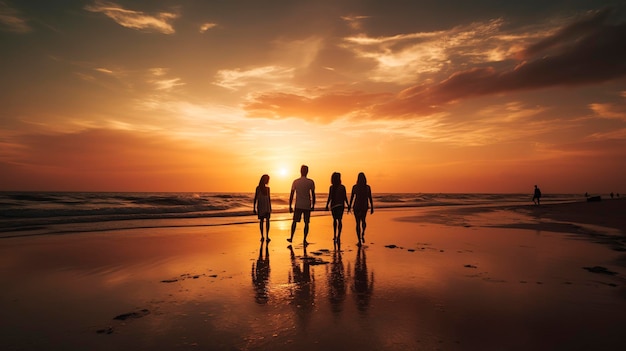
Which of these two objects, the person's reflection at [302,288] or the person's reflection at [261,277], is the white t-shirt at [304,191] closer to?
the person's reflection at [261,277]

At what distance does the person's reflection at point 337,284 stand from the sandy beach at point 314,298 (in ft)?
0.11

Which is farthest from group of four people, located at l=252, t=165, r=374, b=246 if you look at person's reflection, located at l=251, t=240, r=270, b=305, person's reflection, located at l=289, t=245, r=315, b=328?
person's reflection, located at l=289, t=245, r=315, b=328

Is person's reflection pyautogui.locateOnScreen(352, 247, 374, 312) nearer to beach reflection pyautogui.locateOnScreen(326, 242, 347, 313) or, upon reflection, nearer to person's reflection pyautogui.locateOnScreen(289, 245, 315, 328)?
beach reflection pyautogui.locateOnScreen(326, 242, 347, 313)

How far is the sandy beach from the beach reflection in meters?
0.03

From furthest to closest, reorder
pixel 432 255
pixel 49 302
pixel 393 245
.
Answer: pixel 393 245
pixel 432 255
pixel 49 302

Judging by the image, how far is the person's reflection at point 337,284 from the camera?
19.3 feet

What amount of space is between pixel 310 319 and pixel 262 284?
7.66 ft

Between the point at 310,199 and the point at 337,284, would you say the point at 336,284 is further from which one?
the point at 310,199

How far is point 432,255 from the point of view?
34.6 ft

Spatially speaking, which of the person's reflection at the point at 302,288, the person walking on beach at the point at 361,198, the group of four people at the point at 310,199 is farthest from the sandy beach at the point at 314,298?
the person walking on beach at the point at 361,198

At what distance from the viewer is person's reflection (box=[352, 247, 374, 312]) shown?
598 centimetres

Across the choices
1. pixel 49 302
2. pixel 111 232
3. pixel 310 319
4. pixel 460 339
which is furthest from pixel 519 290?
pixel 111 232

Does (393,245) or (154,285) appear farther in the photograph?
(393,245)

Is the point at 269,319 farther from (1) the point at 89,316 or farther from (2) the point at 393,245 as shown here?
(2) the point at 393,245
